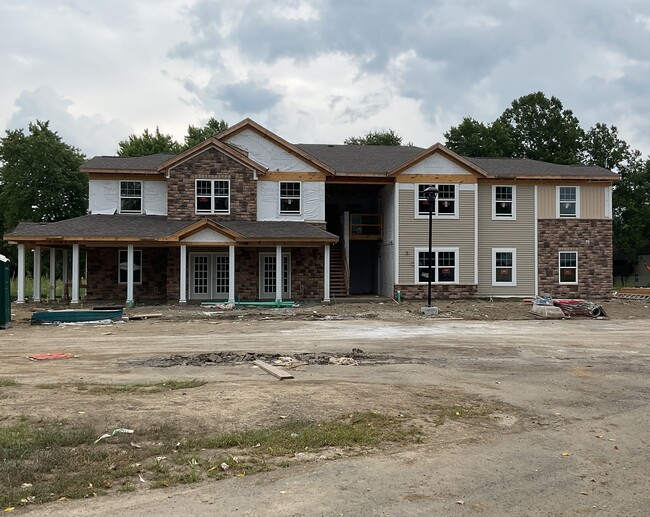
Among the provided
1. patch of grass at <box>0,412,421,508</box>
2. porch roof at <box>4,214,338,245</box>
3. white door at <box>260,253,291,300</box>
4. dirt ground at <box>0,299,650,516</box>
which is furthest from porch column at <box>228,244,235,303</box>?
patch of grass at <box>0,412,421,508</box>

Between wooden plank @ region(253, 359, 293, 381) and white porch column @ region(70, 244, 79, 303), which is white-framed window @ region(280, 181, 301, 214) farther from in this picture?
wooden plank @ region(253, 359, 293, 381)

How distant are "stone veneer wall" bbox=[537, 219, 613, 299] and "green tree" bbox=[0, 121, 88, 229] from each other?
31.8m

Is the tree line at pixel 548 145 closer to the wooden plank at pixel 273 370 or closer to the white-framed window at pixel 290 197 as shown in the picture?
the white-framed window at pixel 290 197

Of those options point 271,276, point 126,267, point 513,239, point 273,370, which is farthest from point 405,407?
point 513,239

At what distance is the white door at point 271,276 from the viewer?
28.2 m

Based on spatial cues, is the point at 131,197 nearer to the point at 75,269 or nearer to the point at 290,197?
the point at 75,269

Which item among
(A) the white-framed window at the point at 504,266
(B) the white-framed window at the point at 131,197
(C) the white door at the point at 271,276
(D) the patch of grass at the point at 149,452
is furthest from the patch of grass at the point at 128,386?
(A) the white-framed window at the point at 504,266

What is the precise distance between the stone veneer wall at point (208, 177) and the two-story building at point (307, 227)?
0.15 ft

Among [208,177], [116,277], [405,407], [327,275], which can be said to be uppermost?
[208,177]

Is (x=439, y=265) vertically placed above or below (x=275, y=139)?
below

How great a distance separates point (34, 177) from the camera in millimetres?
42531

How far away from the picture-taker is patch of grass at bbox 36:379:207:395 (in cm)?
856

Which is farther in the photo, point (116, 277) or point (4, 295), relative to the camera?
point (116, 277)

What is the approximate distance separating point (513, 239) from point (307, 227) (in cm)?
1038
